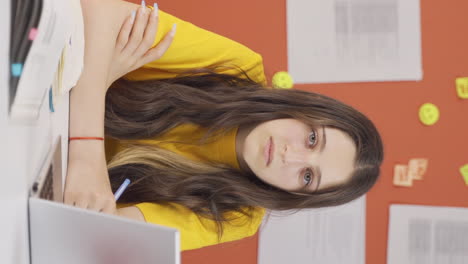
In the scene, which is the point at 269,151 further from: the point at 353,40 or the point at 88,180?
the point at 353,40

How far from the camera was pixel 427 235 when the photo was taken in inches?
71.1

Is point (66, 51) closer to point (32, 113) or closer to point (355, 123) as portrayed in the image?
point (32, 113)

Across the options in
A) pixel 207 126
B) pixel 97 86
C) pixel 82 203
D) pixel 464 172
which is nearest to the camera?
pixel 82 203

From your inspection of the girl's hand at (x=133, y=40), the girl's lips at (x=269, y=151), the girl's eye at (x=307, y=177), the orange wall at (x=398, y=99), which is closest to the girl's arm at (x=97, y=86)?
the girl's hand at (x=133, y=40)

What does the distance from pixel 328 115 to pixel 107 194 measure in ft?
1.90

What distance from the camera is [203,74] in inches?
47.2

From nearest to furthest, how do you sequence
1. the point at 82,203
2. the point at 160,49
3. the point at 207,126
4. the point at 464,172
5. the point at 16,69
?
the point at 16,69 → the point at 82,203 → the point at 160,49 → the point at 207,126 → the point at 464,172

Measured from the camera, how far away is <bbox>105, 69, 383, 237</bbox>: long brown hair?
1.14 metres

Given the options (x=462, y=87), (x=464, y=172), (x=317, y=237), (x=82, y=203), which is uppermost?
(x=462, y=87)

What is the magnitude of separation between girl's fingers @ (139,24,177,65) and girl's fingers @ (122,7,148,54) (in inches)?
1.3

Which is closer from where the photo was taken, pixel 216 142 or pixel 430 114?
pixel 216 142

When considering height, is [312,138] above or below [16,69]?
below

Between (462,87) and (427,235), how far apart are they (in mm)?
511

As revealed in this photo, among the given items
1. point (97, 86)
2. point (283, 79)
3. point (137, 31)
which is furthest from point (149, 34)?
point (283, 79)
